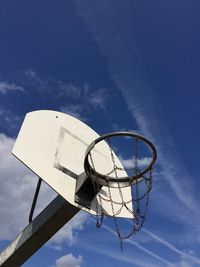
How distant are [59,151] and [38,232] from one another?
1369 mm

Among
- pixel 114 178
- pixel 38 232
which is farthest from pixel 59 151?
pixel 38 232

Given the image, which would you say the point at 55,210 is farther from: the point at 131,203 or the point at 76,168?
the point at 131,203

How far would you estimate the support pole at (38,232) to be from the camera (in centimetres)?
593

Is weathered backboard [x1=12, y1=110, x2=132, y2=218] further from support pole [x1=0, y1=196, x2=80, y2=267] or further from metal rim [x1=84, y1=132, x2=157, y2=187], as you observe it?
support pole [x1=0, y1=196, x2=80, y2=267]

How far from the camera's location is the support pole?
593 centimetres

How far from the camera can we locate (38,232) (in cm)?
618

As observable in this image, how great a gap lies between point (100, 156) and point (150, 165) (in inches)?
40.5

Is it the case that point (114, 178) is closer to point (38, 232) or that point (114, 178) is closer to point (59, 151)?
point (59, 151)

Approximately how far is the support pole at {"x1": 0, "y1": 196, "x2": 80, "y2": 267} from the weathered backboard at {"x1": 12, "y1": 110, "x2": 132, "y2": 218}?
0.87ft

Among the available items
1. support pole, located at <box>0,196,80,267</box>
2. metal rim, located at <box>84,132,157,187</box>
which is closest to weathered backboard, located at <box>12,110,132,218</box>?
metal rim, located at <box>84,132,157,187</box>

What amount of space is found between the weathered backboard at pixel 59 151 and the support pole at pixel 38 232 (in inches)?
10.5

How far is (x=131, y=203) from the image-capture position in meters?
6.33

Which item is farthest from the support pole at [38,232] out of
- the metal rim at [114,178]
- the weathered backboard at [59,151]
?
the metal rim at [114,178]

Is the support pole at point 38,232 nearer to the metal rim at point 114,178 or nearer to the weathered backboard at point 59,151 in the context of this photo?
the weathered backboard at point 59,151
